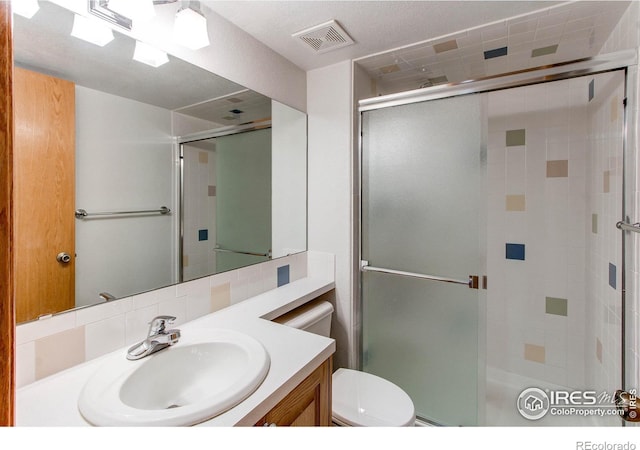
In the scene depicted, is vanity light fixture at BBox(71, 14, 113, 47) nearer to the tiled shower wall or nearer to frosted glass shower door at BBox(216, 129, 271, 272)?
frosted glass shower door at BBox(216, 129, 271, 272)

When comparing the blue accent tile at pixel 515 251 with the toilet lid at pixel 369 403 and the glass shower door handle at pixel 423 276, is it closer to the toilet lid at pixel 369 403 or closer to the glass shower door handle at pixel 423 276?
the glass shower door handle at pixel 423 276

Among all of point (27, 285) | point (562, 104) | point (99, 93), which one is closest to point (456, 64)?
point (562, 104)

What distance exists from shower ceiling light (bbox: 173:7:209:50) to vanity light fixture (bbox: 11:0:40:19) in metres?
0.39

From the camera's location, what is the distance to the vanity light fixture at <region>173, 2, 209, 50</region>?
1.06m

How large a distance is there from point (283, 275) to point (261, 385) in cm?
92

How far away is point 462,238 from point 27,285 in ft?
5.17

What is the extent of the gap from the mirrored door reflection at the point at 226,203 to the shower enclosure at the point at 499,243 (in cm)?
58

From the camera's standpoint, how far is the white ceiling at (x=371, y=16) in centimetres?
121

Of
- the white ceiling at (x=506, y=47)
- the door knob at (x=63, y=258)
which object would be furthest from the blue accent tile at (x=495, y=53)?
the door knob at (x=63, y=258)

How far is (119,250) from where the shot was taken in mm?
1006

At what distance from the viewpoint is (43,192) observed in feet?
2.68

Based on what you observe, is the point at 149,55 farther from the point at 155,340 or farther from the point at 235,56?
the point at 155,340

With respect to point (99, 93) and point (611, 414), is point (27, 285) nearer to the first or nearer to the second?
point (99, 93)

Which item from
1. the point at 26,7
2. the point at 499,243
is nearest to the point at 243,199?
the point at 26,7
